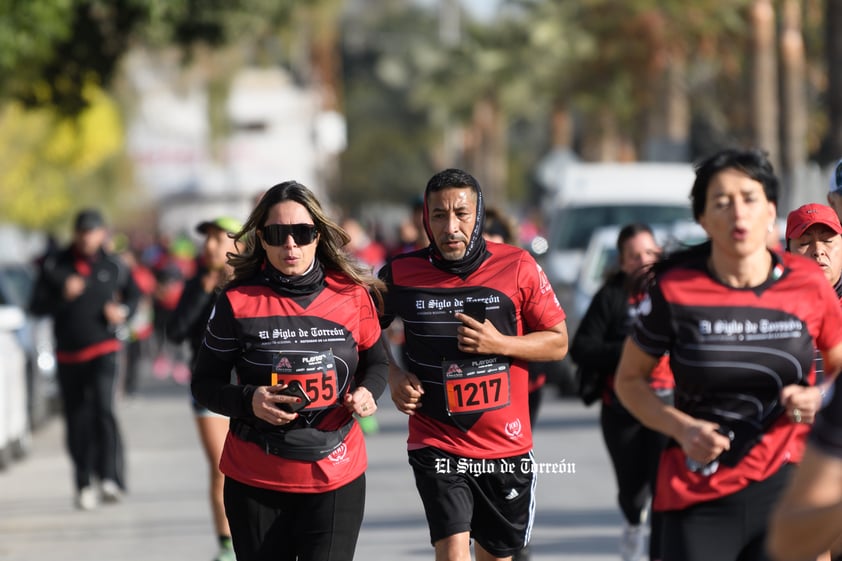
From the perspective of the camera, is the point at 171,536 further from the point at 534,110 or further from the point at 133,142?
the point at 133,142

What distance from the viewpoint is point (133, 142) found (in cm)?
7469

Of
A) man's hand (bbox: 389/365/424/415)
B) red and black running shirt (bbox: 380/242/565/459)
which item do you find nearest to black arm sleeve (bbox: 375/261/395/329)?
red and black running shirt (bbox: 380/242/565/459)

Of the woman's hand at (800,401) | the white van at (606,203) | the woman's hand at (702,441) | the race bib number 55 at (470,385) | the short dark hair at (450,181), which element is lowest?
the white van at (606,203)

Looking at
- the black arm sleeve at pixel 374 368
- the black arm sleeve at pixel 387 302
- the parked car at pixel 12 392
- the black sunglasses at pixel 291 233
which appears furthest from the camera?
the parked car at pixel 12 392

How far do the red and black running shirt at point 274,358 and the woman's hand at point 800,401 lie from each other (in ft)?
5.79

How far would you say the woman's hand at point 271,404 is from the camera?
5.81 metres

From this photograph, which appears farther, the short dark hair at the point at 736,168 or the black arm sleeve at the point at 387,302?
the black arm sleeve at the point at 387,302

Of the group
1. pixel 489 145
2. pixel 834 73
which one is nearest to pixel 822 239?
pixel 834 73

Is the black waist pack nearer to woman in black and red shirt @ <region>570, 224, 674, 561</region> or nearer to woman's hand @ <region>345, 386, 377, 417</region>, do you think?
woman's hand @ <region>345, 386, 377, 417</region>

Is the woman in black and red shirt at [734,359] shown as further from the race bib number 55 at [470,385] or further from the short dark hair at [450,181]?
the short dark hair at [450,181]

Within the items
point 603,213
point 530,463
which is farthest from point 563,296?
point 530,463

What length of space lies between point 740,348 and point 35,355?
12.4m

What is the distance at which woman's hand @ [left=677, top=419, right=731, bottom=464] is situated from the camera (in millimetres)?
4832

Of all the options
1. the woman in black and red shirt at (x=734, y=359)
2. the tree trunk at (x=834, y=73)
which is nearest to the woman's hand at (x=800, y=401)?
the woman in black and red shirt at (x=734, y=359)
